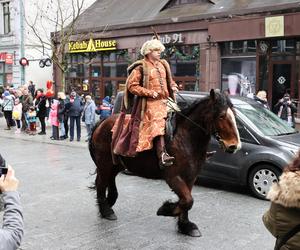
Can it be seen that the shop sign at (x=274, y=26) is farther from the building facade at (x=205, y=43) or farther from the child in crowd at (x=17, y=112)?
the child in crowd at (x=17, y=112)

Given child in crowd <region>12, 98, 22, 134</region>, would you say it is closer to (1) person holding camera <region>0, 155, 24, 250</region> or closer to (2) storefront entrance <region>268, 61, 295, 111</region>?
(2) storefront entrance <region>268, 61, 295, 111</region>

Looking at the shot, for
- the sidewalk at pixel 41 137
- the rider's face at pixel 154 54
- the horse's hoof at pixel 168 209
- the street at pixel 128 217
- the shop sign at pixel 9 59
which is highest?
the shop sign at pixel 9 59

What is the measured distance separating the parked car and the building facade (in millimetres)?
9888

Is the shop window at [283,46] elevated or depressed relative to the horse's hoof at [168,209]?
elevated

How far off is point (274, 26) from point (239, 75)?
2.90 meters

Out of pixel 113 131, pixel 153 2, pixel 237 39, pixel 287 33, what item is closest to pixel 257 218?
pixel 113 131

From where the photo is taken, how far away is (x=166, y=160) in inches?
236

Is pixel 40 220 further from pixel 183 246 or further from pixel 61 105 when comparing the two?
pixel 61 105

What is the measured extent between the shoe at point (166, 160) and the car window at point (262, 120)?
9.72ft

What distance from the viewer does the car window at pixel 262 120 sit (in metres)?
8.59

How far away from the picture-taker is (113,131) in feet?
22.3

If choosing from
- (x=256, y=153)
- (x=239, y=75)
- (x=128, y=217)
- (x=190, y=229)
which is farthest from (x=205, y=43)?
(x=190, y=229)

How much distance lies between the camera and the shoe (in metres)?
5.98

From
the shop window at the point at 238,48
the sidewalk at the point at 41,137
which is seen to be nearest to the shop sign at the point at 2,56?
the sidewalk at the point at 41,137
